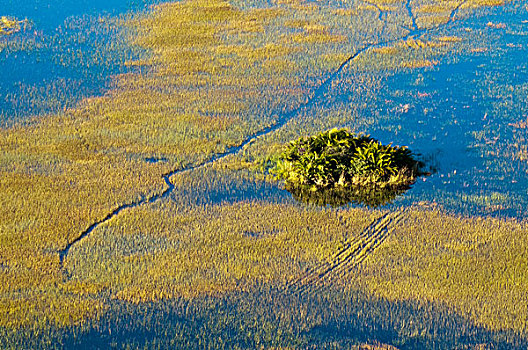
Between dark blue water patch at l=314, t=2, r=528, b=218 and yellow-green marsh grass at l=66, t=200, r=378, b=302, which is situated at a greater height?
yellow-green marsh grass at l=66, t=200, r=378, b=302

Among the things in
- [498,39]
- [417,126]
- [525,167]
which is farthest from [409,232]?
[498,39]

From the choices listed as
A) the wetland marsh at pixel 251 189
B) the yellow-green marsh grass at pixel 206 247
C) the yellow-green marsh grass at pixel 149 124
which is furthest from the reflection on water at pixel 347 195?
the yellow-green marsh grass at pixel 149 124

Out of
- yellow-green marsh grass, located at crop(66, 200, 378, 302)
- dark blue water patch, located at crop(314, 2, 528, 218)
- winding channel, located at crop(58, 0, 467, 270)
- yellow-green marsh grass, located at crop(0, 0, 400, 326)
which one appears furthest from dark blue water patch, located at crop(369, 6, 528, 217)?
yellow-green marsh grass, located at crop(0, 0, 400, 326)

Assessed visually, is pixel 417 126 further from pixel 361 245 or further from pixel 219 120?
pixel 361 245

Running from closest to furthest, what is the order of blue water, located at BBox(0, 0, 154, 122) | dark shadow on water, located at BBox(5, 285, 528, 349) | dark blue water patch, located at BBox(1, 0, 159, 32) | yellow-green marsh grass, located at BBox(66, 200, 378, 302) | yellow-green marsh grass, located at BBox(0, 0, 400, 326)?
dark shadow on water, located at BBox(5, 285, 528, 349) < yellow-green marsh grass, located at BBox(66, 200, 378, 302) < yellow-green marsh grass, located at BBox(0, 0, 400, 326) < blue water, located at BBox(0, 0, 154, 122) < dark blue water patch, located at BBox(1, 0, 159, 32)

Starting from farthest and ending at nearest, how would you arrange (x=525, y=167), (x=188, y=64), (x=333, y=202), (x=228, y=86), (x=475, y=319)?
1. (x=188, y=64)
2. (x=228, y=86)
3. (x=525, y=167)
4. (x=333, y=202)
5. (x=475, y=319)

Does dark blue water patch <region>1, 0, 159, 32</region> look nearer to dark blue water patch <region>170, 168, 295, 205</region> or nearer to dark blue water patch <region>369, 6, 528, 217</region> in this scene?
dark blue water patch <region>369, 6, 528, 217</region>

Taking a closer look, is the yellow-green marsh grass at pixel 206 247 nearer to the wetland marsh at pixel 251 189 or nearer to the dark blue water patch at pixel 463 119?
the wetland marsh at pixel 251 189
